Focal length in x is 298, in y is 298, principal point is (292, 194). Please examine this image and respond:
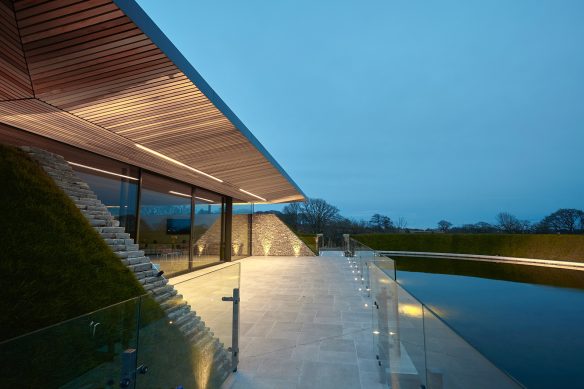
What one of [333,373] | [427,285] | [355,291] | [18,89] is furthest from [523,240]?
[18,89]

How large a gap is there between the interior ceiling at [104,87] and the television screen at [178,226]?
3593mm

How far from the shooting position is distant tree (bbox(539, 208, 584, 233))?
30.6 metres

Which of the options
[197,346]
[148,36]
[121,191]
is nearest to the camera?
[148,36]

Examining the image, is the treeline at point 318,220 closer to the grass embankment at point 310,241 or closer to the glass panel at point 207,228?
the grass embankment at point 310,241

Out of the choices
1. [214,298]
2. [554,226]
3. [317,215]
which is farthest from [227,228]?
[554,226]

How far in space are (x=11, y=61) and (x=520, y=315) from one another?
1027cm

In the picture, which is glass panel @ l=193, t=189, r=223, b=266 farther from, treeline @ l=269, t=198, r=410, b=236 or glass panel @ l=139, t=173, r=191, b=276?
treeline @ l=269, t=198, r=410, b=236

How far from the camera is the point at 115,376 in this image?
196cm

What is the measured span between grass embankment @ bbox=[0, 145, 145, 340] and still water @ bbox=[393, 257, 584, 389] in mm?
4474

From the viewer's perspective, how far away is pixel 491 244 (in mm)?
20609

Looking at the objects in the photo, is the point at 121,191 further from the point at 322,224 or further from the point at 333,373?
the point at 322,224

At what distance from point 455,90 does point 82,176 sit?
10427 centimetres

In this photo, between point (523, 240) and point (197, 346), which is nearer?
point (197, 346)

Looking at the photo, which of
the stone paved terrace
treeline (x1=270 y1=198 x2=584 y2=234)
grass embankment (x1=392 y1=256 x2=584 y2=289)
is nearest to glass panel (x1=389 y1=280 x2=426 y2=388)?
the stone paved terrace
